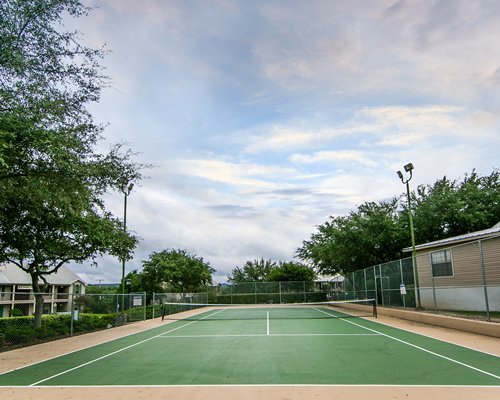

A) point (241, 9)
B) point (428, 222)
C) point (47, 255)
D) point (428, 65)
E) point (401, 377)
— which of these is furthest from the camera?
point (428, 222)

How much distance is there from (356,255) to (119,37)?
2472 centimetres

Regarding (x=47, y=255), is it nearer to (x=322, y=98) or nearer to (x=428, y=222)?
(x=322, y=98)

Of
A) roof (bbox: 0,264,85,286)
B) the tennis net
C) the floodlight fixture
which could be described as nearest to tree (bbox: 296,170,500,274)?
the tennis net

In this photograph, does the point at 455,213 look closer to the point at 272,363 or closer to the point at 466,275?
the point at 466,275

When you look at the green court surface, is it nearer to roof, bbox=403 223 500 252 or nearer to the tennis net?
roof, bbox=403 223 500 252

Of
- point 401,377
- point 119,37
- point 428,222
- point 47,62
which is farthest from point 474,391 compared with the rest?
point 428,222

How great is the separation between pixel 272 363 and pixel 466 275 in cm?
1228

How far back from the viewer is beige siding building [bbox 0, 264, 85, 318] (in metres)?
46.0

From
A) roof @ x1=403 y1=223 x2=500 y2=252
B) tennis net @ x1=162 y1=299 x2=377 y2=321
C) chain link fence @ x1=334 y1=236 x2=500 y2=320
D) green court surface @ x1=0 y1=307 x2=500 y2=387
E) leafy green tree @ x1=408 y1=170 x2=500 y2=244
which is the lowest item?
tennis net @ x1=162 y1=299 x2=377 y2=321

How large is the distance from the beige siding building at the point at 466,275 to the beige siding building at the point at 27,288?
1225 inches

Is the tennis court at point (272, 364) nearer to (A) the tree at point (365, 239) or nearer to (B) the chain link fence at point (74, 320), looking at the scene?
(B) the chain link fence at point (74, 320)

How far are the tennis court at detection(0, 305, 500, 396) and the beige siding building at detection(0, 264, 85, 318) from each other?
29.3 m

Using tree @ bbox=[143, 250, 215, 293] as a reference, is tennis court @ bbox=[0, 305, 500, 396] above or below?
below

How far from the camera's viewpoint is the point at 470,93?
18.5 meters
